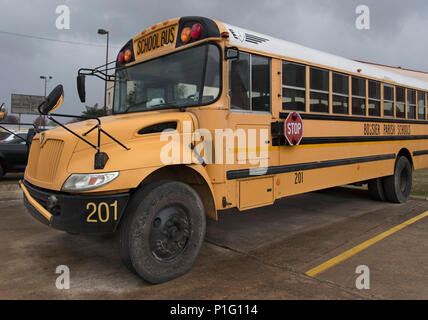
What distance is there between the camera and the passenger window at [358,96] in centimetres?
541

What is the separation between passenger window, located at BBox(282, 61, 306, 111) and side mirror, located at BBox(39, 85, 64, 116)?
2.62 meters

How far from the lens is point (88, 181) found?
2.68 meters

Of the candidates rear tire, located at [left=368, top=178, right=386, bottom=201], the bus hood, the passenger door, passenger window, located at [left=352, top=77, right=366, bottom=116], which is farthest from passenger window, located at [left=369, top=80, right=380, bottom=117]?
the bus hood

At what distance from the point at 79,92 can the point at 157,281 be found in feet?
8.42

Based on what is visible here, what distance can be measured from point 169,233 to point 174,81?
164 centimetres

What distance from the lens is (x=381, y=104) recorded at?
608cm

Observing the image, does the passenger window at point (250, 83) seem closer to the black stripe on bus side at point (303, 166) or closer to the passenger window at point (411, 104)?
the black stripe on bus side at point (303, 166)

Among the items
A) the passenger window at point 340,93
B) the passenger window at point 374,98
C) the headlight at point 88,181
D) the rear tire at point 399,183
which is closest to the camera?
the headlight at point 88,181

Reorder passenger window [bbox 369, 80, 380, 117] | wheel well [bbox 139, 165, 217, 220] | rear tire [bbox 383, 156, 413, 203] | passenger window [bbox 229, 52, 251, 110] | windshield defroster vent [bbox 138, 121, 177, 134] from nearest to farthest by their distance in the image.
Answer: windshield defroster vent [bbox 138, 121, 177, 134], wheel well [bbox 139, 165, 217, 220], passenger window [bbox 229, 52, 251, 110], passenger window [bbox 369, 80, 380, 117], rear tire [bbox 383, 156, 413, 203]

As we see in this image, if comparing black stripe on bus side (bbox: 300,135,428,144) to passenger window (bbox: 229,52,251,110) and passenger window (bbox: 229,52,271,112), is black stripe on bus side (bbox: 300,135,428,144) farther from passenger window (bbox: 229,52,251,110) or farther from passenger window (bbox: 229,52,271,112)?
passenger window (bbox: 229,52,251,110)

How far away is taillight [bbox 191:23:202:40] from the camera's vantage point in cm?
346

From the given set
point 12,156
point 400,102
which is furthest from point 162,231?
point 12,156

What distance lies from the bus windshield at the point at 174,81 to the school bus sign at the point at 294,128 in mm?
1131

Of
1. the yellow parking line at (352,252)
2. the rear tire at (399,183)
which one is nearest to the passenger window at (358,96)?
the rear tire at (399,183)
